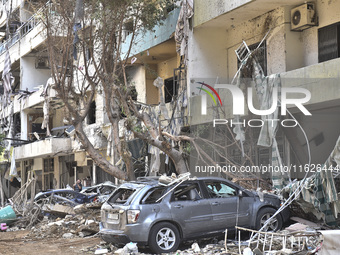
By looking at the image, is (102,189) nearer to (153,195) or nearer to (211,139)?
(211,139)

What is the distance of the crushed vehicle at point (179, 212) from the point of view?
12820mm

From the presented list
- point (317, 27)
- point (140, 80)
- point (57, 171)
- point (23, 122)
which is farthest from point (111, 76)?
point (23, 122)

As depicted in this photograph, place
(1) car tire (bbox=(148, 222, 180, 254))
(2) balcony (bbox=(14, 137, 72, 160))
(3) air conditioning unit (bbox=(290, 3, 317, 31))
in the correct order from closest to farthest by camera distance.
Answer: (1) car tire (bbox=(148, 222, 180, 254)) < (3) air conditioning unit (bbox=(290, 3, 317, 31)) < (2) balcony (bbox=(14, 137, 72, 160))

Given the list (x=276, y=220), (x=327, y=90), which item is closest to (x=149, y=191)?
(x=276, y=220)

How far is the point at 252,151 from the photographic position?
698 inches

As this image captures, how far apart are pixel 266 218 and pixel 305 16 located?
6416mm

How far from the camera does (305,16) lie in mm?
16844

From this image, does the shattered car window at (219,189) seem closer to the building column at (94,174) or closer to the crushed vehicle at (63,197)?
the crushed vehicle at (63,197)

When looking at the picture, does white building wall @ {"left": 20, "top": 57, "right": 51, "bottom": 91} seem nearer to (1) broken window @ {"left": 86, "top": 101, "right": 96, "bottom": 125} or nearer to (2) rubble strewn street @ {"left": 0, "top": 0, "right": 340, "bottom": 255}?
(1) broken window @ {"left": 86, "top": 101, "right": 96, "bottom": 125}

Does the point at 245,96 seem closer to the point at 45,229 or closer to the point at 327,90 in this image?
the point at 327,90

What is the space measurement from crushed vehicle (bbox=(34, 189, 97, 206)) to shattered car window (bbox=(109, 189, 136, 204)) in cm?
833

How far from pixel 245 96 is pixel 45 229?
8.05 meters

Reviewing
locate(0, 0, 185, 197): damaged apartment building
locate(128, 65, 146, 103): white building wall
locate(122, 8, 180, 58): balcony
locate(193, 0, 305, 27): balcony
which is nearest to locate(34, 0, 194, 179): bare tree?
locate(122, 8, 180, 58): balcony

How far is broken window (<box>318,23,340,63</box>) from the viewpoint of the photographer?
643 inches
